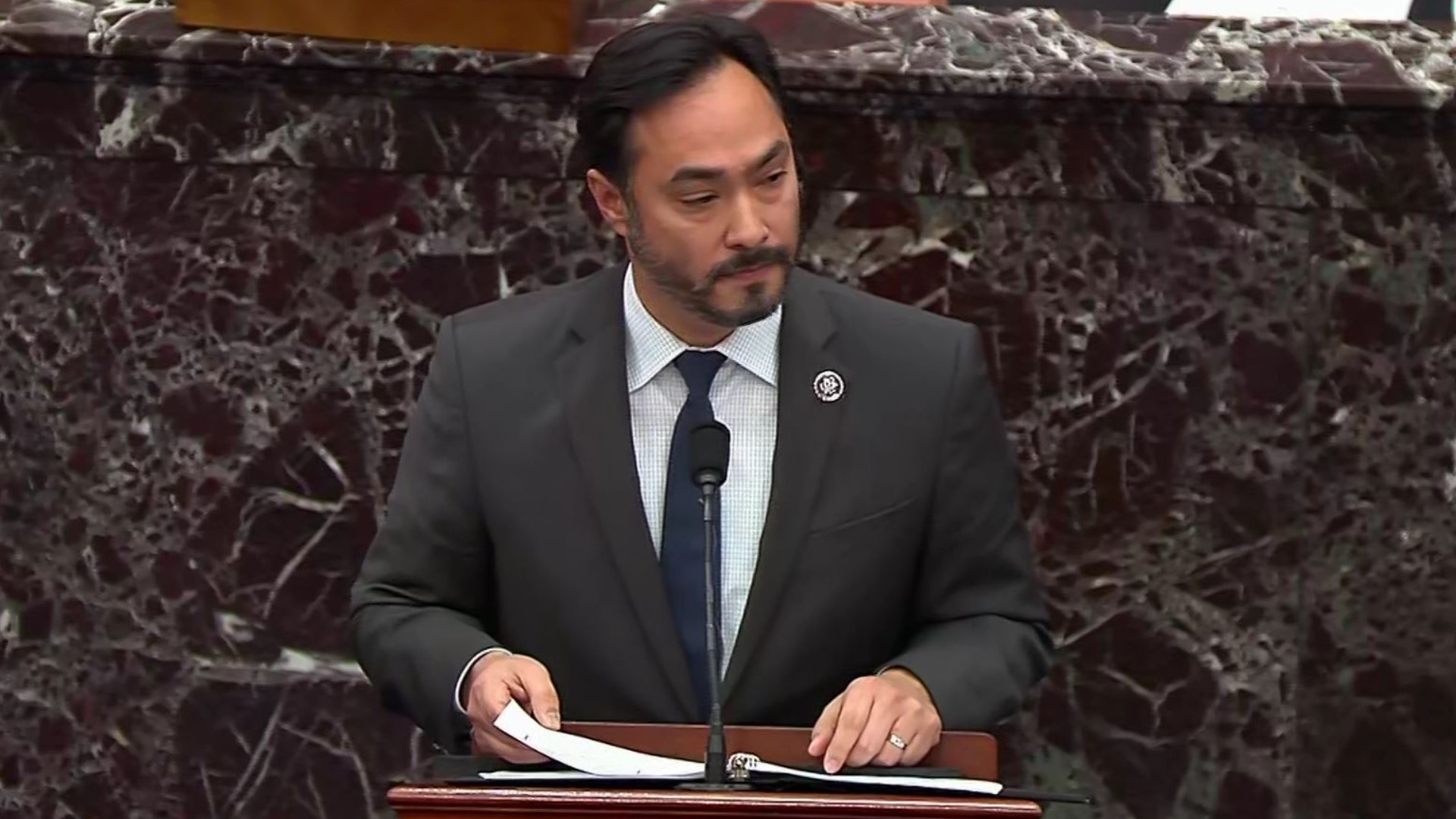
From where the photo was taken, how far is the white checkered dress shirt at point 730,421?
200 cm

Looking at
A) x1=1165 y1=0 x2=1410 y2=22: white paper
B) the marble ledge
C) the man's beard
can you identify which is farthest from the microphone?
x1=1165 y1=0 x2=1410 y2=22: white paper

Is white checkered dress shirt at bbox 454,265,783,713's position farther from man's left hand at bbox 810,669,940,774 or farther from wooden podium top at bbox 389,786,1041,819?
wooden podium top at bbox 389,786,1041,819

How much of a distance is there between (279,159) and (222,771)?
2.78 feet

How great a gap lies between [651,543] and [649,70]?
1.59 feet

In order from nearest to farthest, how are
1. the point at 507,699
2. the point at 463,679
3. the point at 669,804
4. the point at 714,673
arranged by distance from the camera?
the point at 669,804, the point at 714,673, the point at 507,699, the point at 463,679

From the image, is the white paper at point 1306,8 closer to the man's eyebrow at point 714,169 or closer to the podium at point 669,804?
the man's eyebrow at point 714,169

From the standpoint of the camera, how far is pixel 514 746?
1728mm

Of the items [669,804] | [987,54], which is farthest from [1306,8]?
[669,804]

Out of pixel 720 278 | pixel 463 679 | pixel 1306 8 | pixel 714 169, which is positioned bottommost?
pixel 463 679

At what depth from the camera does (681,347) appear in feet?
6.75

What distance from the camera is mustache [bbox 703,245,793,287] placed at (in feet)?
6.36

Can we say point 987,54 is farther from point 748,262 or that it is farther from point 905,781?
point 905,781

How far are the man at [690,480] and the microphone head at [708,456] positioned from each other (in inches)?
10.4

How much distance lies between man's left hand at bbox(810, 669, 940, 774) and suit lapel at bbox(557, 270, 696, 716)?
A: 227 millimetres
